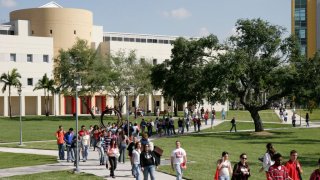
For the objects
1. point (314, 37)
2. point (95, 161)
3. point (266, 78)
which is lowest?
point (95, 161)

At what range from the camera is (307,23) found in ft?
317

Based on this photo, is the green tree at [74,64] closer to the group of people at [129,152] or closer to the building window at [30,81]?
the building window at [30,81]

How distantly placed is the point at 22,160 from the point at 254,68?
911 inches

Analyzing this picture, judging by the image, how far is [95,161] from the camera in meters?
27.9

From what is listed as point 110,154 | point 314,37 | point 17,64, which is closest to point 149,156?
point 110,154

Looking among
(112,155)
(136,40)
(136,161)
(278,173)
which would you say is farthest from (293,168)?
(136,40)

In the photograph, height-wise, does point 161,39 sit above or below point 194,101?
above

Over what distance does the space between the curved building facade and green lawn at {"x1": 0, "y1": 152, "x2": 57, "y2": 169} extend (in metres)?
56.5

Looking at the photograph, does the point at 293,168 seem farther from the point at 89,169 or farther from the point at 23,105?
the point at 23,105

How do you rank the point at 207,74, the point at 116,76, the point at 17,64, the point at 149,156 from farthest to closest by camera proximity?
the point at 17,64 < the point at 116,76 < the point at 207,74 < the point at 149,156

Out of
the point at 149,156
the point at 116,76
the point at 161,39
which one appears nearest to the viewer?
the point at 149,156

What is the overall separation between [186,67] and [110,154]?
27.4m

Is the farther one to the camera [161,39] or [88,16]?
[161,39]

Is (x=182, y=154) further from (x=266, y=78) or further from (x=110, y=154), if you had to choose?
(x=266, y=78)
